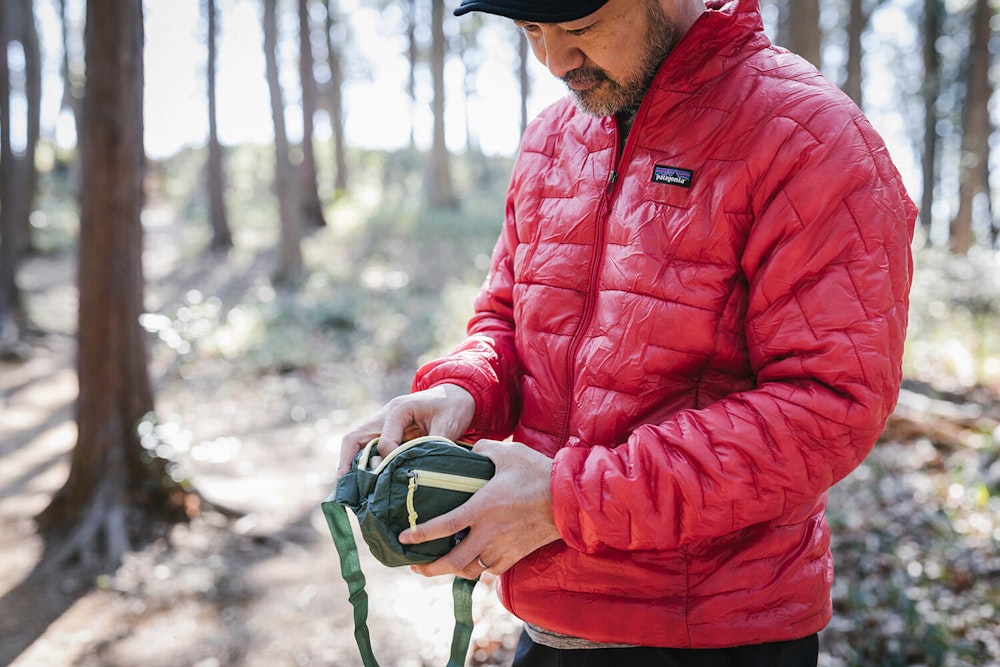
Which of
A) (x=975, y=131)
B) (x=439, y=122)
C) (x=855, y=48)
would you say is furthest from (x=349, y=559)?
(x=439, y=122)

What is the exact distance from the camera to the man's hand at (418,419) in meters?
1.74

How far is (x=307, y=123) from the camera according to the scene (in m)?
18.7

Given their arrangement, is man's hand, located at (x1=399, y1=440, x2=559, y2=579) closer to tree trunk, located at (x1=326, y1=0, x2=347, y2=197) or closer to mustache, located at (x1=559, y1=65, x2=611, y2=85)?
mustache, located at (x1=559, y1=65, x2=611, y2=85)

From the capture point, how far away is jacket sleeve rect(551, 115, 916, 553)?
1.32 meters

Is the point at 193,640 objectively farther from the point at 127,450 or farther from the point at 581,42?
the point at 581,42

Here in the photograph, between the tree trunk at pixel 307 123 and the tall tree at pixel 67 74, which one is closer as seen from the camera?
the tree trunk at pixel 307 123

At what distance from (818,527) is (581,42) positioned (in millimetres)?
1130

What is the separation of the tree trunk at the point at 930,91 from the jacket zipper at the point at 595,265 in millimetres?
19824

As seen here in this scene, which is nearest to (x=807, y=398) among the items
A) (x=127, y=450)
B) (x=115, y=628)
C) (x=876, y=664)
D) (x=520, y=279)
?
(x=520, y=279)

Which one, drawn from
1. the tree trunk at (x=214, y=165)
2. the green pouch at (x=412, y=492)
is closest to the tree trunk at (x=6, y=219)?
the tree trunk at (x=214, y=165)

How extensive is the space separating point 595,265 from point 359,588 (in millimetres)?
849

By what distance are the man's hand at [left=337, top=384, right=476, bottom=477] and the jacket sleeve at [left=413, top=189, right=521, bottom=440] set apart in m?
0.05

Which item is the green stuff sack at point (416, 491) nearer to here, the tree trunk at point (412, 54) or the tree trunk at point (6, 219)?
the tree trunk at point (6, 219)

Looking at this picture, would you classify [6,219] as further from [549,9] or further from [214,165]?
[549,9]
